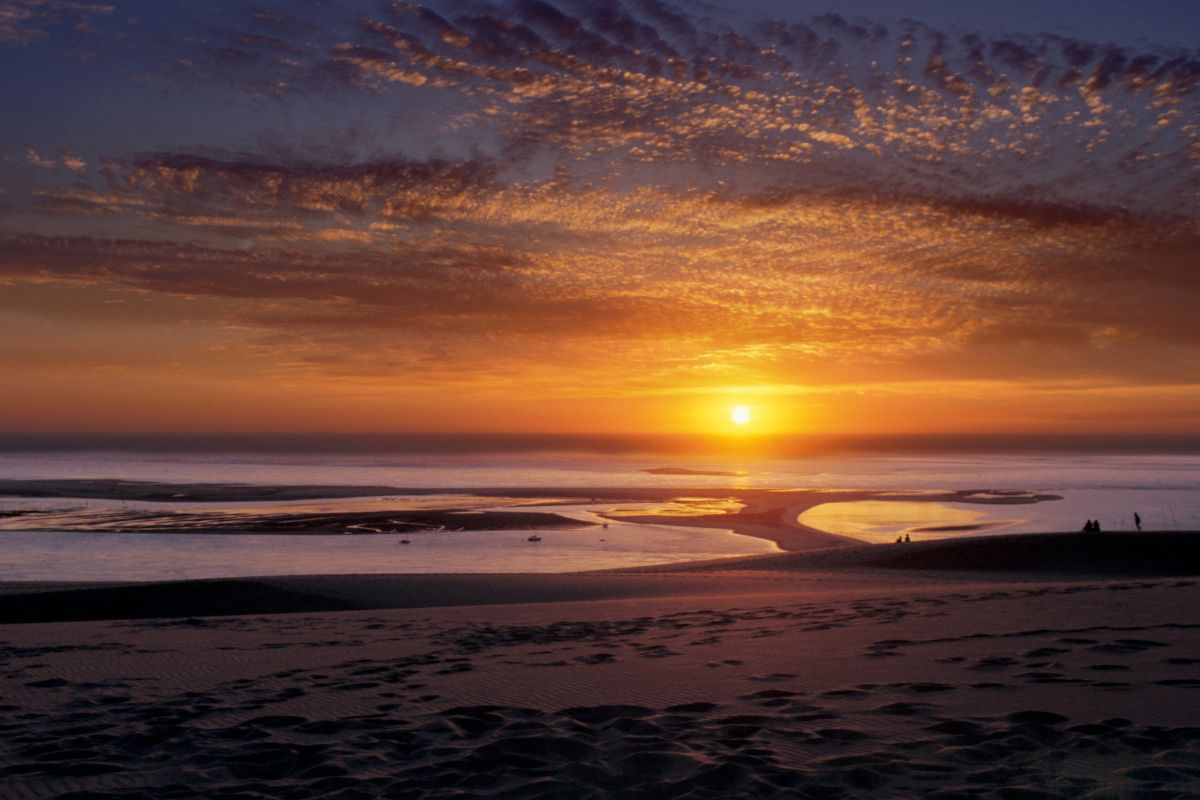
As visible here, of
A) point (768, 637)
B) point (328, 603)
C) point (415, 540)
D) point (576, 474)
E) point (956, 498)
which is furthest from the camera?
point (576, 474)

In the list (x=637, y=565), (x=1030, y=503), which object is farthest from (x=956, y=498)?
(x=637, y=565)

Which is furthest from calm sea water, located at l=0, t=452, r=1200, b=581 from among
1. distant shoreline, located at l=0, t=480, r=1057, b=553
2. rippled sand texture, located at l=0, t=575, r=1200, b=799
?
rippled sand texture, located at l=0, t=575, r=1200, b=799

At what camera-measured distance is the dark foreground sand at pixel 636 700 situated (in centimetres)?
567

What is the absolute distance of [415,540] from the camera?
32531 millimetres

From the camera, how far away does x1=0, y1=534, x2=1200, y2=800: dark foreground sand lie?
5.67 m

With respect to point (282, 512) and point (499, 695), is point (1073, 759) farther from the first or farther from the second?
point (282, 512)

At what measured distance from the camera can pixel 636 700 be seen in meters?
7.65

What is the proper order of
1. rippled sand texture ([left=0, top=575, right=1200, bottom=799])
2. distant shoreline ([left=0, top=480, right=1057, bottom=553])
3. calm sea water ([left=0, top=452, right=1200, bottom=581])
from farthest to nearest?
distant shoreline ([left=0, top=480, right=1057, bottom=553]) → calm sea water ([left=0, top=452, right=1200, bottom=581]) → rippled sand texture ([left=0, top=575, right=1200, bottom=799])

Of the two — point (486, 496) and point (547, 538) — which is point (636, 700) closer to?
point (547, 538)

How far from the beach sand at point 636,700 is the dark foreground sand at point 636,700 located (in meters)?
0.03

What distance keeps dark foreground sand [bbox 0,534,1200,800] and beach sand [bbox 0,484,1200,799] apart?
0.10 ft

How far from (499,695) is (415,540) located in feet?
82.8

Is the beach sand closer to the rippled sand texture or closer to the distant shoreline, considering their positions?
the rippled sand texture

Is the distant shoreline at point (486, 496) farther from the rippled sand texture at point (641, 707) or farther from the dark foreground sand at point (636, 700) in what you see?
the rippled sand texture at point (641, 707)
